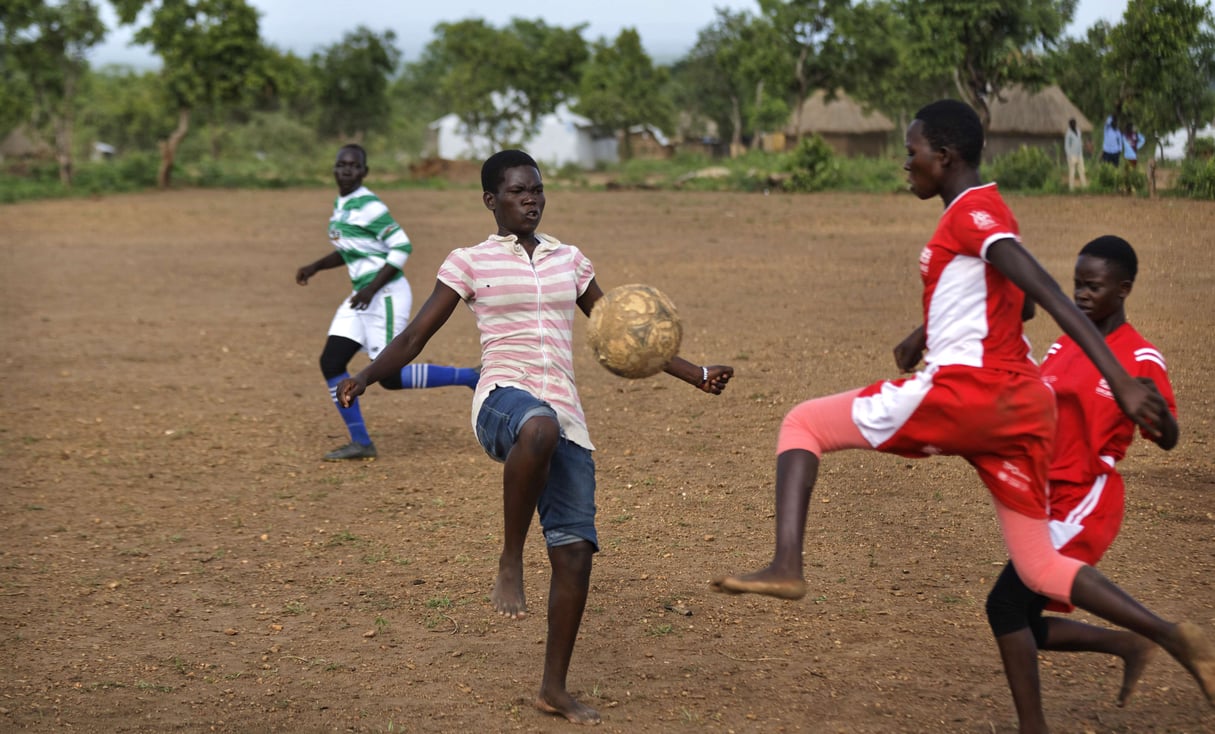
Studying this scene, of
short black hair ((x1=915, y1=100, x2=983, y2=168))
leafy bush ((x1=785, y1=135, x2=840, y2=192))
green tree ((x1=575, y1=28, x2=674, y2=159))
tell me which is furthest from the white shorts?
green tree ((x1=575, y1=28, x2=674, y2=159))

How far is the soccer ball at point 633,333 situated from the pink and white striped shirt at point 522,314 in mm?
191

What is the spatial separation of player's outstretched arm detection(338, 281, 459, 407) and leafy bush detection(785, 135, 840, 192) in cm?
2702

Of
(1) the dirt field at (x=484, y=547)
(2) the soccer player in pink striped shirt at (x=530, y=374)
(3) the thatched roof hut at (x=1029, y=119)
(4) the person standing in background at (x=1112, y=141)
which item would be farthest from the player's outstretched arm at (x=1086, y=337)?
(3) the thatched roof hut at (x=1029, y=119)

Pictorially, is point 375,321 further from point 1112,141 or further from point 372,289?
point 1112,141

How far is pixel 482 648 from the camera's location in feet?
16.4

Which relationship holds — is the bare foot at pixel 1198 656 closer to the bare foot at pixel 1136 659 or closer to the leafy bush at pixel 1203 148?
the bare foot at pixel 1136 659

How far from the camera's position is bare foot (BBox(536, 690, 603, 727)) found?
165 inches

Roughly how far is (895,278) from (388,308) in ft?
30.1

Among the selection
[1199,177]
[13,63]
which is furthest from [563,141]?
[1199,177]

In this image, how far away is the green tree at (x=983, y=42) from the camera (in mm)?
17906

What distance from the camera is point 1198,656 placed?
3.39 meters

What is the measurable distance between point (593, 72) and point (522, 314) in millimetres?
54385

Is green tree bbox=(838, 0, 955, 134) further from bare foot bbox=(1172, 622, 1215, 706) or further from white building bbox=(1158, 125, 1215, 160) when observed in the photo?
bare foot bbox=(1172, 622, 1215, 706)

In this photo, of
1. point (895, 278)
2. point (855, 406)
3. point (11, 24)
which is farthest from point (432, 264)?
point (11, 24)
